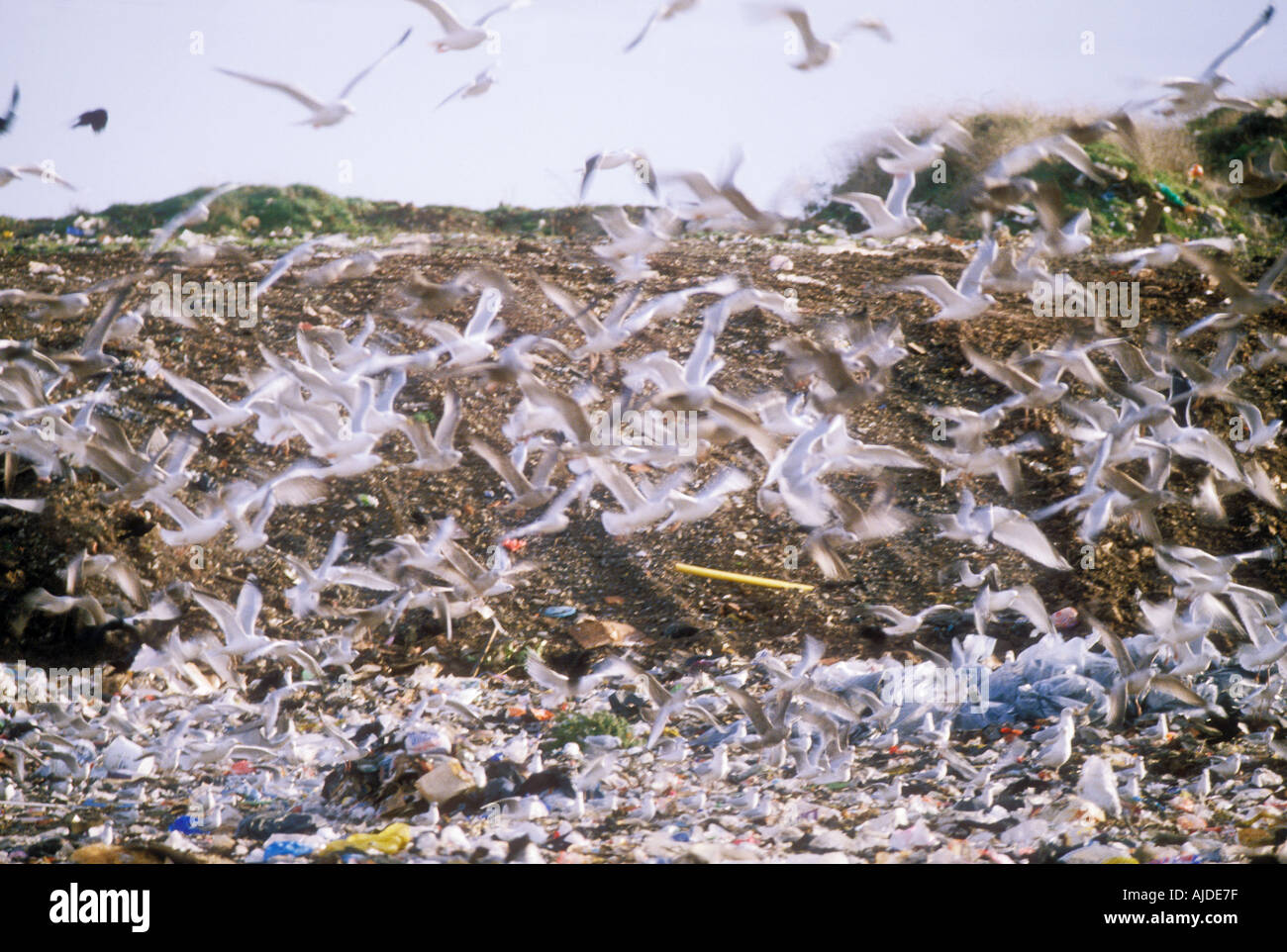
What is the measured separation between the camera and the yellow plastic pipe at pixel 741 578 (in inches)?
154

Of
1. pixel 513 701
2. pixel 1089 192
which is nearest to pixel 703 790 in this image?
pixel 513 701

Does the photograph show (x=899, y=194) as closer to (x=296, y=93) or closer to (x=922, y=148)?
(x=922, y=148)

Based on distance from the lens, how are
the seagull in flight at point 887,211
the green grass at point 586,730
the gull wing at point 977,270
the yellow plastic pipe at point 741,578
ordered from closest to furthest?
1. the green grass at point 586,730
2. the seagull in flight at point 887,211
3. the gull wing at point 977,270
4. the yellow plastic pipe at point 741,578

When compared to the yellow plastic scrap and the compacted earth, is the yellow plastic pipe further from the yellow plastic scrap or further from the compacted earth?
the yellow plastic scrap

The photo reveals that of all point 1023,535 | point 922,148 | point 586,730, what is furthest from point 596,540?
point 922,148

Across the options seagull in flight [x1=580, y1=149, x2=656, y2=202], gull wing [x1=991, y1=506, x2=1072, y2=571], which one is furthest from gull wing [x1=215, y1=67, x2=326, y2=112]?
gull wing [x1=991, y1=506, x2=1072, y2=571]

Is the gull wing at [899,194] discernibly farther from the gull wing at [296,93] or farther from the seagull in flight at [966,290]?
the gull wing at [296,93]

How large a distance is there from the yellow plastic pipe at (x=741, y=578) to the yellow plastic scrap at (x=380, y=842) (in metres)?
1.67

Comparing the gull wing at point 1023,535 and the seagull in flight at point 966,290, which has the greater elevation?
the seagull in flight at point 966,290

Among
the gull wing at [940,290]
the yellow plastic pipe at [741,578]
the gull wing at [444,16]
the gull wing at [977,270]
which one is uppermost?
the gull wing at [444,16]

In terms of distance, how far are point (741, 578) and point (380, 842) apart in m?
1.81

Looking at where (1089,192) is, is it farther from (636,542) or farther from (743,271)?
(636,542)

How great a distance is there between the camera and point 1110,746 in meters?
2.99

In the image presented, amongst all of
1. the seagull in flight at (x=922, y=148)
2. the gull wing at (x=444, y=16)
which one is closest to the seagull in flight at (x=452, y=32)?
the gull wing at (x=444, y=16)
